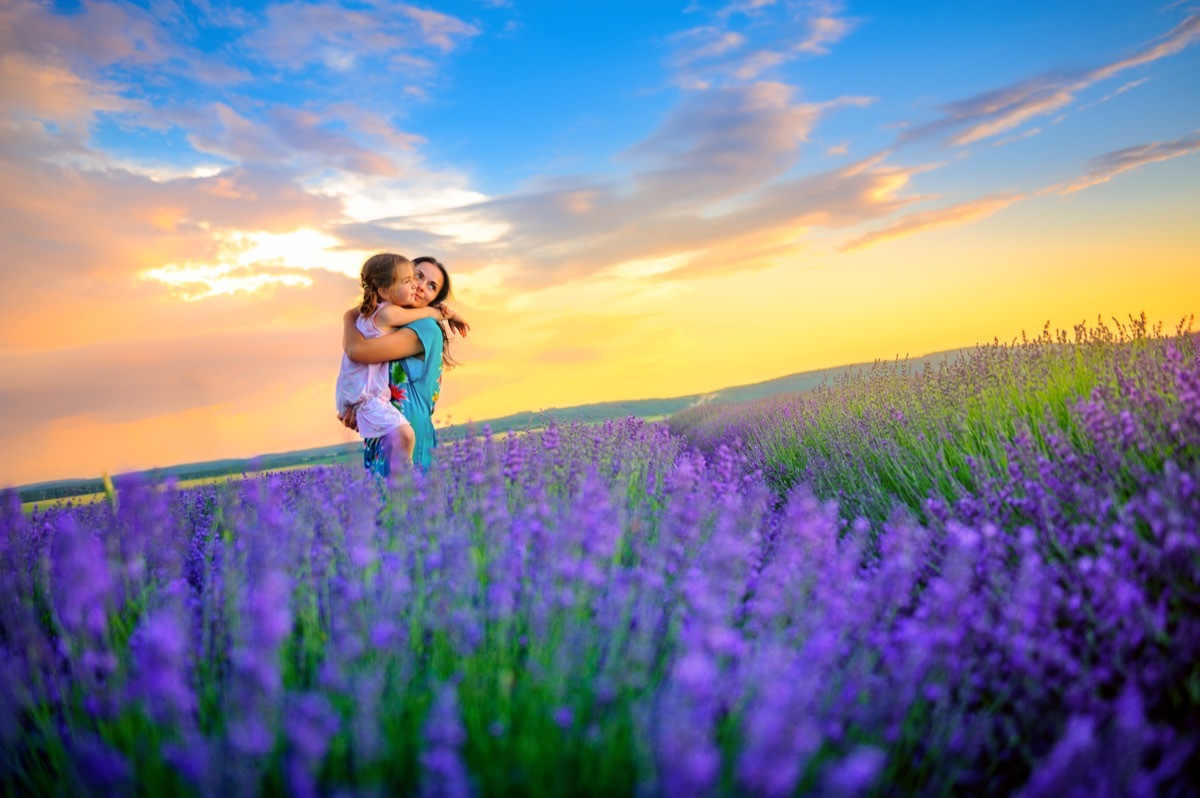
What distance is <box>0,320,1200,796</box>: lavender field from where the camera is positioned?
4.22ft

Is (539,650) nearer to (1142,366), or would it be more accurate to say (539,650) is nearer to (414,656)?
(414,656)

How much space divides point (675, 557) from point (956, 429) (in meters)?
2.02

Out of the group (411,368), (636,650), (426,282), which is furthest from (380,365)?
(636,650)

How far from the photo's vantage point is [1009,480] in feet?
9.20

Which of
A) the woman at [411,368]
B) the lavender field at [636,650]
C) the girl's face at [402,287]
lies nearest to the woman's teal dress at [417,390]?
the woman at [411,368]

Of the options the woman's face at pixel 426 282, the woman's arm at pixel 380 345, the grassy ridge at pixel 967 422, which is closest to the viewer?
the grassy ridge at pixel 967 422

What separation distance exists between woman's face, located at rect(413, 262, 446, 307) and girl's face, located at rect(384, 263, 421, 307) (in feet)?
0.36

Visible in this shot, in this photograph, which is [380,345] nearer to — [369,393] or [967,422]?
[369,393]

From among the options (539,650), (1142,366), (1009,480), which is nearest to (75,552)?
(539,650)

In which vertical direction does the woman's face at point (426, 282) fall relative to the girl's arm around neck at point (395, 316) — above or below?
above

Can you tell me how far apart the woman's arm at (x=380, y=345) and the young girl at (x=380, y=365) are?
6cm

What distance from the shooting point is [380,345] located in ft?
13.1

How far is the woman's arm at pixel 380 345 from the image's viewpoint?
4.01 m

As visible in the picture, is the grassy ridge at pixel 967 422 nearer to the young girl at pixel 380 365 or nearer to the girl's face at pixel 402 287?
the young girl at pixel 380 365
